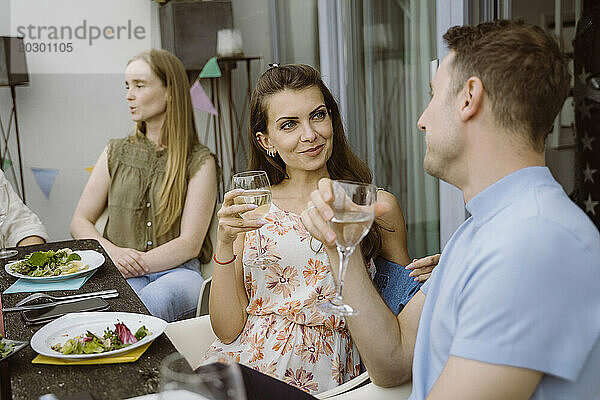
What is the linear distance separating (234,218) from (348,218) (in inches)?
18.7

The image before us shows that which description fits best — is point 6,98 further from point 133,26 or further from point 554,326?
point 554,326

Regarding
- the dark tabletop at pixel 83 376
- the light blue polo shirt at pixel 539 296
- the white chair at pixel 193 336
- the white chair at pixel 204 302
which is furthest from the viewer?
the white chair at pixel 204 302

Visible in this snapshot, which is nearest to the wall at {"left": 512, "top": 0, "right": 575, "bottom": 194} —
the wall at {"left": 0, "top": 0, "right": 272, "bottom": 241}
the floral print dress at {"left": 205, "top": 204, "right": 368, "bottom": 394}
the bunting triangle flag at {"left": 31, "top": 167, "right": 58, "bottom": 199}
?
the floral print dress at {"left": 205, "top": 204, "right": 368, "bottom": 394}

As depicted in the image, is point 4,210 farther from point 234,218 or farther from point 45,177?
point 45,177

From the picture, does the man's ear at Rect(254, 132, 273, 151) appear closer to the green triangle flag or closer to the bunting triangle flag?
the green triangle flag

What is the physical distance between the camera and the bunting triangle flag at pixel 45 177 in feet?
15.3

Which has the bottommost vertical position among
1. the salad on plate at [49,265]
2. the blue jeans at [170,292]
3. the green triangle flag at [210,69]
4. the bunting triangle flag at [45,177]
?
the blue jeans at [170,292]

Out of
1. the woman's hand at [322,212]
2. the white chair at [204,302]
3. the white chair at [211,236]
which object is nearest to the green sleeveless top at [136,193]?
the white chair at [211,236]

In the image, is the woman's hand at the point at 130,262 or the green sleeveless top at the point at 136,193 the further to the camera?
the green sleeveless top at the point at 136,193

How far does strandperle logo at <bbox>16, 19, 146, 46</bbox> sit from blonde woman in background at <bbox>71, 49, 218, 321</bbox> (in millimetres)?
1627

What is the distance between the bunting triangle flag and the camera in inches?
183

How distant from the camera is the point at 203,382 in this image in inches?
23.7

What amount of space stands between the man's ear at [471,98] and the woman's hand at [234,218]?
1.98ft

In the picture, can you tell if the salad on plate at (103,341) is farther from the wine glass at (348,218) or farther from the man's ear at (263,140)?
the man's ear at (263,140)
